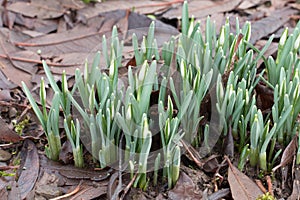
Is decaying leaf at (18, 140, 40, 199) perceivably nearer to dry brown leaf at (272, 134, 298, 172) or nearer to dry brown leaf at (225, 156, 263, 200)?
dry brown leaf at (225, 156, 263, 200)

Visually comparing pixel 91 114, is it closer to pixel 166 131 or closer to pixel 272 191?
pixel 166 131

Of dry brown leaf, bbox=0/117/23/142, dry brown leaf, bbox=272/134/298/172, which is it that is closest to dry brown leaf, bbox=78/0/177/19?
dry brown leaf, bbox=0/117/23/142

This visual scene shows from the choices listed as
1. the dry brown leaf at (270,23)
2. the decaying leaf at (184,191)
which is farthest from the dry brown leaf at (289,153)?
the dry brown leaf at (270,23)

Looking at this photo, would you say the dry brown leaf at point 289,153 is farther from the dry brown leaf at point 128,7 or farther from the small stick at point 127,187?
the dry brown leaf at point 128,7

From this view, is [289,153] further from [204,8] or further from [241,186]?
[204,8]

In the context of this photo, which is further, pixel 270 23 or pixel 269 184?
pixel 270 23

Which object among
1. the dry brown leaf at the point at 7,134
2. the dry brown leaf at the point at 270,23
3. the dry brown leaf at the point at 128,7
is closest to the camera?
the dry brown leaf at the point at 7,134

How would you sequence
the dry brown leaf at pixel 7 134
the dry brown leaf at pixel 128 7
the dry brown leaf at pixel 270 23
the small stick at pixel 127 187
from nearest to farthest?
the small stick at pixel 127 187 < the dry brown leaf at pixel 7 134 < the dry brown leaf at pixel 270 23 < the dry brown leaf at pixel 128 7

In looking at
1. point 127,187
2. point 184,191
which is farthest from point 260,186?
point 127,187

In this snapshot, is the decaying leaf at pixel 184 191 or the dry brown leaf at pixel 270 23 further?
the dry brown leaf at pixel 270 23
